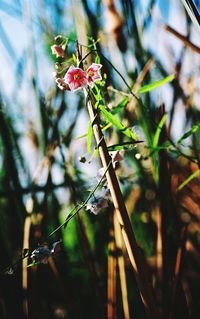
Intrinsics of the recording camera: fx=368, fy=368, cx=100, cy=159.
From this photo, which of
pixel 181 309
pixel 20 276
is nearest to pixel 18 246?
pixel 20 276

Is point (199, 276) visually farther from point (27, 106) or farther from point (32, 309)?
point (27, 106)

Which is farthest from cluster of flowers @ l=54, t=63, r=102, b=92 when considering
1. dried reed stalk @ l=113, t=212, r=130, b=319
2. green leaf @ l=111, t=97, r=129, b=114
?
dried reed stalk @ l=113, t=212, r=130, b=319

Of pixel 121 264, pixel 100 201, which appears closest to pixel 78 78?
pixel 100 201

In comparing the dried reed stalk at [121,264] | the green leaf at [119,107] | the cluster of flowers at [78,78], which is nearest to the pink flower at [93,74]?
the cluster of flowers at [78,78]

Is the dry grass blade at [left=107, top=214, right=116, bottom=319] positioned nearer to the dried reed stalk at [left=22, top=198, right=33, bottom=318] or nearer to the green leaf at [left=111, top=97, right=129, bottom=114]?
the dried reed stalk at [left=22, top=198, right=33, bottom=318]

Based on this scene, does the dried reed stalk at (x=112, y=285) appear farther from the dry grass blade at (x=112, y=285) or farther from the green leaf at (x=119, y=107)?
the green leaf at (x=119, y=107)

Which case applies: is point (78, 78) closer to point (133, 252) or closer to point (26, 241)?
point (133, 252)
